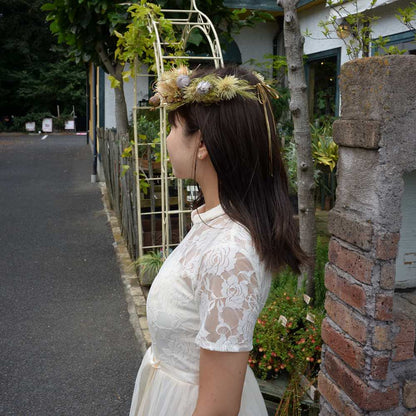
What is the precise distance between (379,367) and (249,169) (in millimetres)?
1066

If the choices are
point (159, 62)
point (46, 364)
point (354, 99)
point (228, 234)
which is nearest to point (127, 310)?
point (46, 364)

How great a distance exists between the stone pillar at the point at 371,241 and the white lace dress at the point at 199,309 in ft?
1.81

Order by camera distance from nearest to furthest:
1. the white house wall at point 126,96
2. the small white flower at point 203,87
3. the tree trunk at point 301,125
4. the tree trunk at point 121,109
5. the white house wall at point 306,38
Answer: the small white flower at point 203,87 < the tree trunk at point 301,125 < the white house wall at point 306,38 < the tree trunk at point 121,109 < the white house wall at point 126,96

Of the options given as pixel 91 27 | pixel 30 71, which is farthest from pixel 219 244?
pixel 30 71

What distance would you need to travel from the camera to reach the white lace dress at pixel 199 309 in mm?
1271

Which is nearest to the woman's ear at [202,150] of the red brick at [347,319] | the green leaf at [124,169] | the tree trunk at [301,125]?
the red brick at [347,319]

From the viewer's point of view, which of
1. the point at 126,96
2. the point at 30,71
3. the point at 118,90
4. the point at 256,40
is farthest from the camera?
the point at 30,71

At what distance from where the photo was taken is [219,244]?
1.33 metres

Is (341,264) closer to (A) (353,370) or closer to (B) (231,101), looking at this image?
(A) (353,370)

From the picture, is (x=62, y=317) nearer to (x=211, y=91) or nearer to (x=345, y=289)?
(x=345, y=289)

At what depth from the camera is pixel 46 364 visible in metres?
3.88

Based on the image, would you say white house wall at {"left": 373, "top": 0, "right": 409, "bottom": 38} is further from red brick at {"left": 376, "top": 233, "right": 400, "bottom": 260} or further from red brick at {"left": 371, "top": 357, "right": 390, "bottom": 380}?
red brick at {"left": 371, "top": 357, "right": 390, "bottom": 380}

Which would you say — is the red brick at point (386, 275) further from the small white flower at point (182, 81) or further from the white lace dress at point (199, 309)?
the small white flower at point (182, 81)

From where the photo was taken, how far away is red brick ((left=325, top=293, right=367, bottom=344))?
6.69 ft
